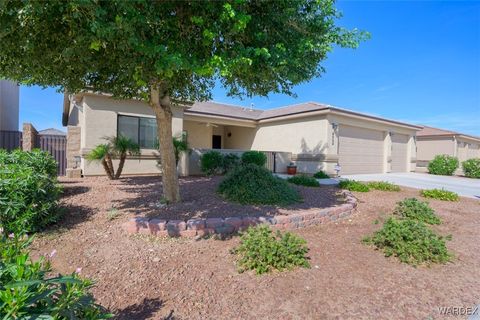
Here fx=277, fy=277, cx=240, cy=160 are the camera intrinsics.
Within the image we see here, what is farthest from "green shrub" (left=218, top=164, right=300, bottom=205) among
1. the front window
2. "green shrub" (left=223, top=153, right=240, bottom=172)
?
the front window

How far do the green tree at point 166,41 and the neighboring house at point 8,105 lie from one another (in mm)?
10242

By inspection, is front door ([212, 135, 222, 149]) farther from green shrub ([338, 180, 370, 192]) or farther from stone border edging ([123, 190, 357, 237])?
stone border edging ([123, 190, 357, 237])

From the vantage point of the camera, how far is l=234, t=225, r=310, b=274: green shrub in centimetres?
384

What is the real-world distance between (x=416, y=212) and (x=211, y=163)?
8124mm

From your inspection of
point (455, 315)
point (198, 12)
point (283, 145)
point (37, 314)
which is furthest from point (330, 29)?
point (283, 145)

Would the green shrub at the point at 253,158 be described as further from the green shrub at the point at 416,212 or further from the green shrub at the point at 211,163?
the green shrub at the point at 416,212

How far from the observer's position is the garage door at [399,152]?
1888 centimetres

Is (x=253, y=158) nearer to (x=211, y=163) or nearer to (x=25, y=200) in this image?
(x=211, y=163)

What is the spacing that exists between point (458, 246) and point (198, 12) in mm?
6078

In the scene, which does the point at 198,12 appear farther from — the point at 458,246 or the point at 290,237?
the point at 458,246

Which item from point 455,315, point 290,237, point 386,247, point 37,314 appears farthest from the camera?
point 386,247

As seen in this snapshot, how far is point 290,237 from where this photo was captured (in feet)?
13.8

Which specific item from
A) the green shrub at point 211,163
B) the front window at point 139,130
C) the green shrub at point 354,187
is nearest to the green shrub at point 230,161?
the green shrub at point 211,163

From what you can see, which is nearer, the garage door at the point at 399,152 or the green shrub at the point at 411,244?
the green shrub at the point at 411,244
